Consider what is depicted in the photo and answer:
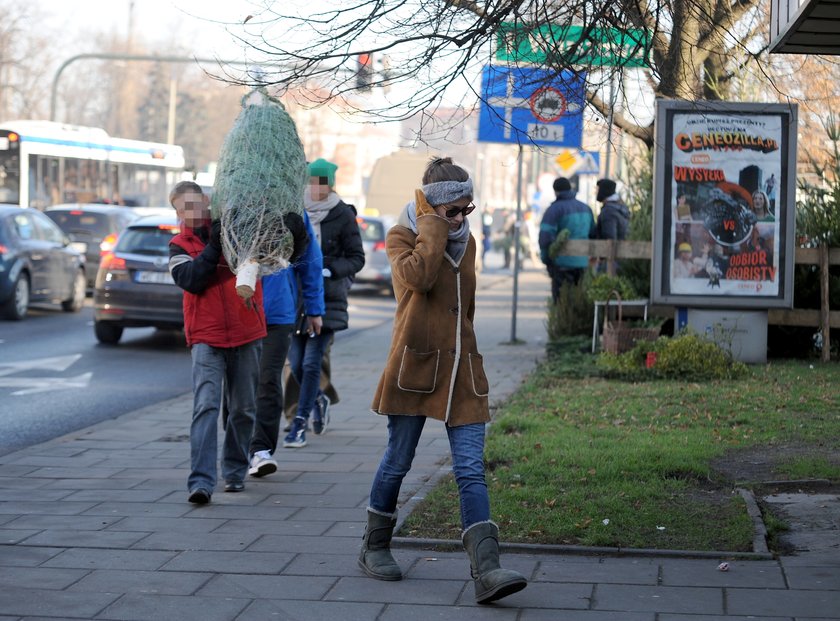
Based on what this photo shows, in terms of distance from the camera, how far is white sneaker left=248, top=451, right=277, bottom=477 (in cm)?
750

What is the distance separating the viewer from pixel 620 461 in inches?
284

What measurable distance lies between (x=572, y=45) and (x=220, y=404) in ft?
8.80

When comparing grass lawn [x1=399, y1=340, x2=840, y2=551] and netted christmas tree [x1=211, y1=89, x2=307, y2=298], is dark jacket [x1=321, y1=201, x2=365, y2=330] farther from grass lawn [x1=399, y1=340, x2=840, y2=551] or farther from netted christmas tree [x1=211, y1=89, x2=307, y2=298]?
netted christmas tree [x1=211, y1=89, x2=307, y2=298]

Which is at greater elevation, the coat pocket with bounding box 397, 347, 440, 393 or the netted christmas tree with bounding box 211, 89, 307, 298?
the netted christmas tree with bounding box 211, 89, 307, 298

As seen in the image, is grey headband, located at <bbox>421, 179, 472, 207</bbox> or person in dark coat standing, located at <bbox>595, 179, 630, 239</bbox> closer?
grey headband, located at <bbox>421, 179, 472, 207</bbox>

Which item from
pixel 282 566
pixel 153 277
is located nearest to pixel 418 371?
pixel 282 566

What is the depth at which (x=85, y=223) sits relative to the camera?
23984 mm

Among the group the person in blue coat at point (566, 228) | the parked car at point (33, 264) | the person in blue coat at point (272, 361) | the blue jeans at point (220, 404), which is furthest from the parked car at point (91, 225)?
the blue jeans at point (220, 404)

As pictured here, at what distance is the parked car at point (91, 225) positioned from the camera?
936 inches

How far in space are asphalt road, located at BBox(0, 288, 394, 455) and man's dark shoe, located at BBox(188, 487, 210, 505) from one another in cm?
261

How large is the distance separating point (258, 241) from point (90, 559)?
1969 millimetres

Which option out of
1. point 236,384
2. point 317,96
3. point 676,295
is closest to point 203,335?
point 236,384

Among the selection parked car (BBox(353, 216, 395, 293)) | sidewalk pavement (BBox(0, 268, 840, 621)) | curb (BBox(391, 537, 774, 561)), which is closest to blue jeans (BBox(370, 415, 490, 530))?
sidewalk pavement (BBox(0, 268, 840, 621))

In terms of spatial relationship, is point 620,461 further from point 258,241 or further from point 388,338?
point 388,338
